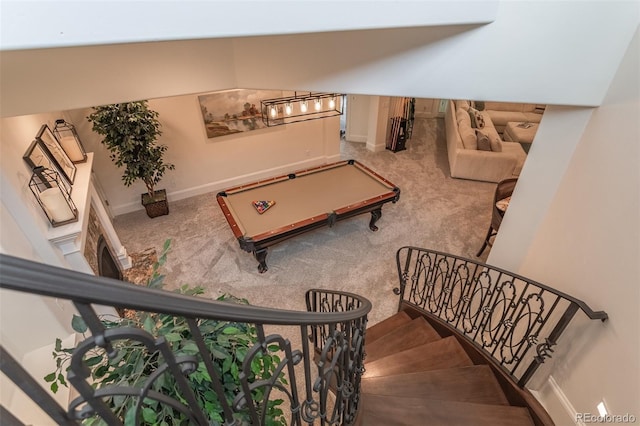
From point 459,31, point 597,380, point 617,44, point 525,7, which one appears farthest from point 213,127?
point 597,380

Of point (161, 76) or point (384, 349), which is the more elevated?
point (161, 76)

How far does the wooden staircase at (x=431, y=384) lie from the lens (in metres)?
2.06

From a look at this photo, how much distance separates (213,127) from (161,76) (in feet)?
9.56

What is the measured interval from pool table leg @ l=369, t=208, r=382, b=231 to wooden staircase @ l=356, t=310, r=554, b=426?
1.77 metres

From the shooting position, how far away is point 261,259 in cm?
418

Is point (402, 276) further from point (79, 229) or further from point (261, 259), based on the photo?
point (79, 229)

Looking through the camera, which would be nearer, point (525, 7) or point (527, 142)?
point (525, 7)

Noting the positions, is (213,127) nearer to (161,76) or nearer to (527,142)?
(161,76)

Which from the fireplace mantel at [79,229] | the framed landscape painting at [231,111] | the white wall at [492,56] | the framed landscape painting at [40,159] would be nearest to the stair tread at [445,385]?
the white wall at [492,56]

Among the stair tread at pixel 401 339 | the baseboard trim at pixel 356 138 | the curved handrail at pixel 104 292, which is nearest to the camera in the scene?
the curved handrail at pixel 104 292

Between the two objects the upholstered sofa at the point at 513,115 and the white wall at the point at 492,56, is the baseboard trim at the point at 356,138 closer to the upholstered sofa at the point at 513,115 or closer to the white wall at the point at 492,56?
the upholstered sofa at the point at 513,115

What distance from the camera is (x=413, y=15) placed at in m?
1.64

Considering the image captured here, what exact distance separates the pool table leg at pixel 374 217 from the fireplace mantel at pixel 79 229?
352cm

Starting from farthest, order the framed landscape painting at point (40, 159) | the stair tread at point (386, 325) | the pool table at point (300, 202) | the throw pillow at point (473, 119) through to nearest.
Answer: the throw pillow at point (473, 119), the pool table at point (300, 202), the stair tread at point (386, 325), the framed landscape painting at point (40, 159)
